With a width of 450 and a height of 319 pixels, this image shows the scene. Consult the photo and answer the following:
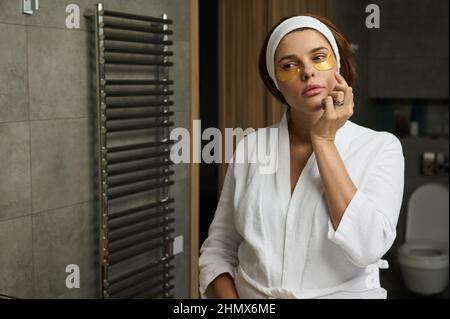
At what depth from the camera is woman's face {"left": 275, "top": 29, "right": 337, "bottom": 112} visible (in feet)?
2.72

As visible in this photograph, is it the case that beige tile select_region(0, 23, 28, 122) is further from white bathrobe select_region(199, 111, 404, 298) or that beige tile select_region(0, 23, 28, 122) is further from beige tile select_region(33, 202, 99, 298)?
white bathrobe select_region(199, 111, 404, 298)

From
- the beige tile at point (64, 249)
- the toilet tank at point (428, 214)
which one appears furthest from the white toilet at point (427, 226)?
the beige tile at point (64, 249)

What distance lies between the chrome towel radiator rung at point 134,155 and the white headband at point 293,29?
99 cm

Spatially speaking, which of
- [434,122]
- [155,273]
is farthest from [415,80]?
[155,273]

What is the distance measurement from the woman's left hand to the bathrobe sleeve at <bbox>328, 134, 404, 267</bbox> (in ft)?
0.27

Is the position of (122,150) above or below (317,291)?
above

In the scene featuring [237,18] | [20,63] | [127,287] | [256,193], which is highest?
[237,18]

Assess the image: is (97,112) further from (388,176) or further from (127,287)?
(388,176)

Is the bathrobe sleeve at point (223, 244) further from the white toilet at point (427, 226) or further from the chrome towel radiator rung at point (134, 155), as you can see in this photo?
the white toilet at point (427, 226)

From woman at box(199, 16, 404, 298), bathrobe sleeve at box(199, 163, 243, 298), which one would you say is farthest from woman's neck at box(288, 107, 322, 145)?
bathrobe sleeve at box(199, 163, 243, 298)

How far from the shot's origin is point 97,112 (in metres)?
1.78

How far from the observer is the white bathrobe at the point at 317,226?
31.5 inches

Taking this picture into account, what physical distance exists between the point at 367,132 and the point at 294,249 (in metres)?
0.22

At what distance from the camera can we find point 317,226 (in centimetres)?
84
